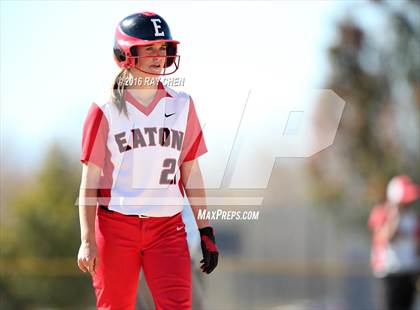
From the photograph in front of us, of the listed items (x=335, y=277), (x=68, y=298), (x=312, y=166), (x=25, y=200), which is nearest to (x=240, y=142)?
(x=68, y=298)

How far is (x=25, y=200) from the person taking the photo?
45.2ft

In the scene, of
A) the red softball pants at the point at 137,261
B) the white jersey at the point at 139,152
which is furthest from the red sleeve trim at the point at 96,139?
the red softball pants at the point at 137,261

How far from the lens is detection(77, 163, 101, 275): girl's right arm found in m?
3.68

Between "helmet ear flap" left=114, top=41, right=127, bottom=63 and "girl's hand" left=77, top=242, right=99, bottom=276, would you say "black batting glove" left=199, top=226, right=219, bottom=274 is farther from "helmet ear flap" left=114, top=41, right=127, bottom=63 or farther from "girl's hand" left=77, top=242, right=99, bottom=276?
"helmet ear flap" left=114, top=41, right=127, bottom=63

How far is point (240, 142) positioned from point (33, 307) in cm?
718

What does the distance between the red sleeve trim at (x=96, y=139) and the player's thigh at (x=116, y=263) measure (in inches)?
10.2

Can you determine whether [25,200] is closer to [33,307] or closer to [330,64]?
[33,307]

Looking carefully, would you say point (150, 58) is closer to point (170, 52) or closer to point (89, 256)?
point (170, 52)

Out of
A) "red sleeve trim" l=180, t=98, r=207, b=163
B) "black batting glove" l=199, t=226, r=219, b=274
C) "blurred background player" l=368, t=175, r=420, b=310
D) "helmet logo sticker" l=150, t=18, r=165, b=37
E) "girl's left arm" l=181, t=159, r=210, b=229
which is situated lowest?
"blurred background player" l=368, t=175, r=420, b=310

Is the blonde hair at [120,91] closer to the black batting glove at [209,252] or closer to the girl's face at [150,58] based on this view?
the girl's face at [150,58]

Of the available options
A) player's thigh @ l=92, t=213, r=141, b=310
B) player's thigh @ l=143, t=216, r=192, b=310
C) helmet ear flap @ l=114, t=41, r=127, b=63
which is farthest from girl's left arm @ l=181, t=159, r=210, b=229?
helmet ear flap @ l=114, t=41, r=127, b=63

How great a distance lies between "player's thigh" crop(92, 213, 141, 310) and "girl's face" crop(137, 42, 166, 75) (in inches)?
26.8

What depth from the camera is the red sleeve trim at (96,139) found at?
12.3 ft

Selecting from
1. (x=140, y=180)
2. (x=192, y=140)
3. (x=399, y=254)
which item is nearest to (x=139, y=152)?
(x=140, y=180)
